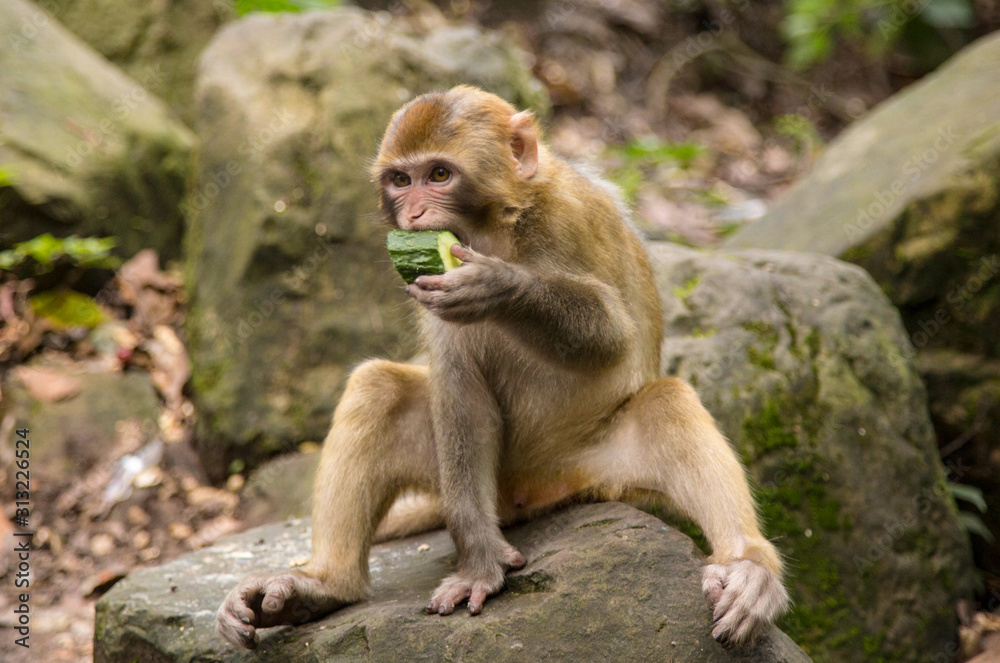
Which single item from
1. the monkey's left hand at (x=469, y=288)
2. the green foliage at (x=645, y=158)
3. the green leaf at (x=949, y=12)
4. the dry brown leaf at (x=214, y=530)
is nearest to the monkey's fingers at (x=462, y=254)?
the monkey's left hand at (x=469, y=288)

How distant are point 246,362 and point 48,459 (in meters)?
1.59

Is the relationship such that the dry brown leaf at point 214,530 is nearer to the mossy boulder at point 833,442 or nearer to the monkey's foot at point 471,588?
the monkey's foot at point 471,588

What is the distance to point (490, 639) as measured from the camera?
357cm

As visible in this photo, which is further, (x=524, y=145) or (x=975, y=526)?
(x=975, y=526)

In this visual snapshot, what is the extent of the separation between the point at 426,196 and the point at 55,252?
477cm

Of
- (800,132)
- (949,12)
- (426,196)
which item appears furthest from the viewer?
(949,12)

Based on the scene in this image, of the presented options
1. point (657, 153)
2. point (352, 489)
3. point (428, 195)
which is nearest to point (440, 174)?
point (428, 195)

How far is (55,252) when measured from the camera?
7.35 metres

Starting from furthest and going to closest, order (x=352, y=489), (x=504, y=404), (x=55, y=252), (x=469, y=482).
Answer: (x=55, y=252) < (x=504, y=404) < (x=352, y=489) < (x=469, y=482)

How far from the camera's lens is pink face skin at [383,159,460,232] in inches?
151

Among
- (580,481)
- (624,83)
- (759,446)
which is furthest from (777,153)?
(580,481)

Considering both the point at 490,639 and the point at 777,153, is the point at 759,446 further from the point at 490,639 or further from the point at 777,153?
the point at 777,153

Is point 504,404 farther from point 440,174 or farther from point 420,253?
point 440,174

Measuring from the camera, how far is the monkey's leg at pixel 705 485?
11.3ft
